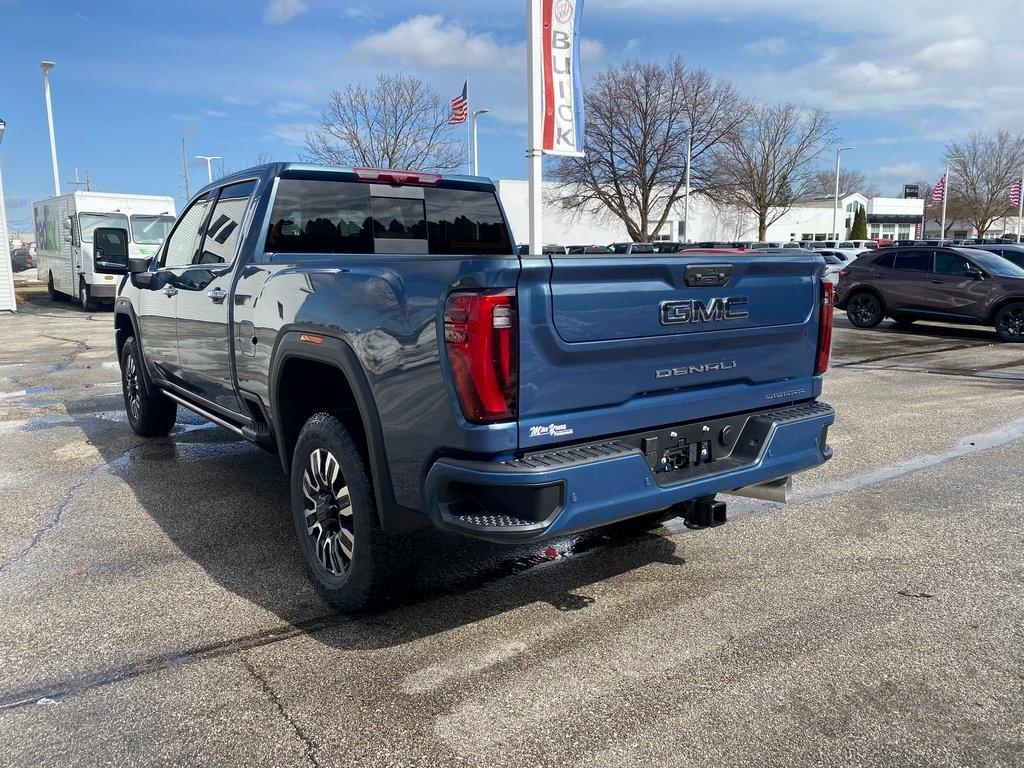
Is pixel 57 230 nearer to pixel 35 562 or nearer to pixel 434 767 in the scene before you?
pixel 35 562

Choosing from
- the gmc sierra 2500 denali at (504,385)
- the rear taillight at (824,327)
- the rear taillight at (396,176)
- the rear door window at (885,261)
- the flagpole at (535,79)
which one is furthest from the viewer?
the rear door window at (885,261)

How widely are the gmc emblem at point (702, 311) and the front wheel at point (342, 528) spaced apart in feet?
4.56

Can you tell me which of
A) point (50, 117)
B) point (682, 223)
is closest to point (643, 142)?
point (682, 223)

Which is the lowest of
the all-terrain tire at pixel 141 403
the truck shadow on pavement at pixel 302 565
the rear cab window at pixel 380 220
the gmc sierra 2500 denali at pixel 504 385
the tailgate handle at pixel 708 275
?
the truck shadow on pavement at pixel 302 565

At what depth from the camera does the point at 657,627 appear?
3.59 metres

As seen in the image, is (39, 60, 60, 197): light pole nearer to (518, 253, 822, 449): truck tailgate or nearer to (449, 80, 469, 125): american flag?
(449, 80, 469, 125): american flag

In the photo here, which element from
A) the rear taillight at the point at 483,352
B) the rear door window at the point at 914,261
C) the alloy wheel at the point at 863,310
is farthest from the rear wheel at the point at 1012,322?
the rear taillight at the point at 483,352

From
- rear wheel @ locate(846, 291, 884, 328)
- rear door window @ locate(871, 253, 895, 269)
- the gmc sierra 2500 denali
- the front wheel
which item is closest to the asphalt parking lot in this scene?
the front wheel

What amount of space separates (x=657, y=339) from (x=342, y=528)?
159cm

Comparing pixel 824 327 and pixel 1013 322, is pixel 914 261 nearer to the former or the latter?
pixel 1013 322

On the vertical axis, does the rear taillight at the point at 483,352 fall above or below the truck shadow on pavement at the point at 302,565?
above

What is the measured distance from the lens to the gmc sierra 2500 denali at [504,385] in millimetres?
2930

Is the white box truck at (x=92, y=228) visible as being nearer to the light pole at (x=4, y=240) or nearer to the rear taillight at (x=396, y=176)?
the light pole at (x=4, y=240)

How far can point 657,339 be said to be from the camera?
328 cm
